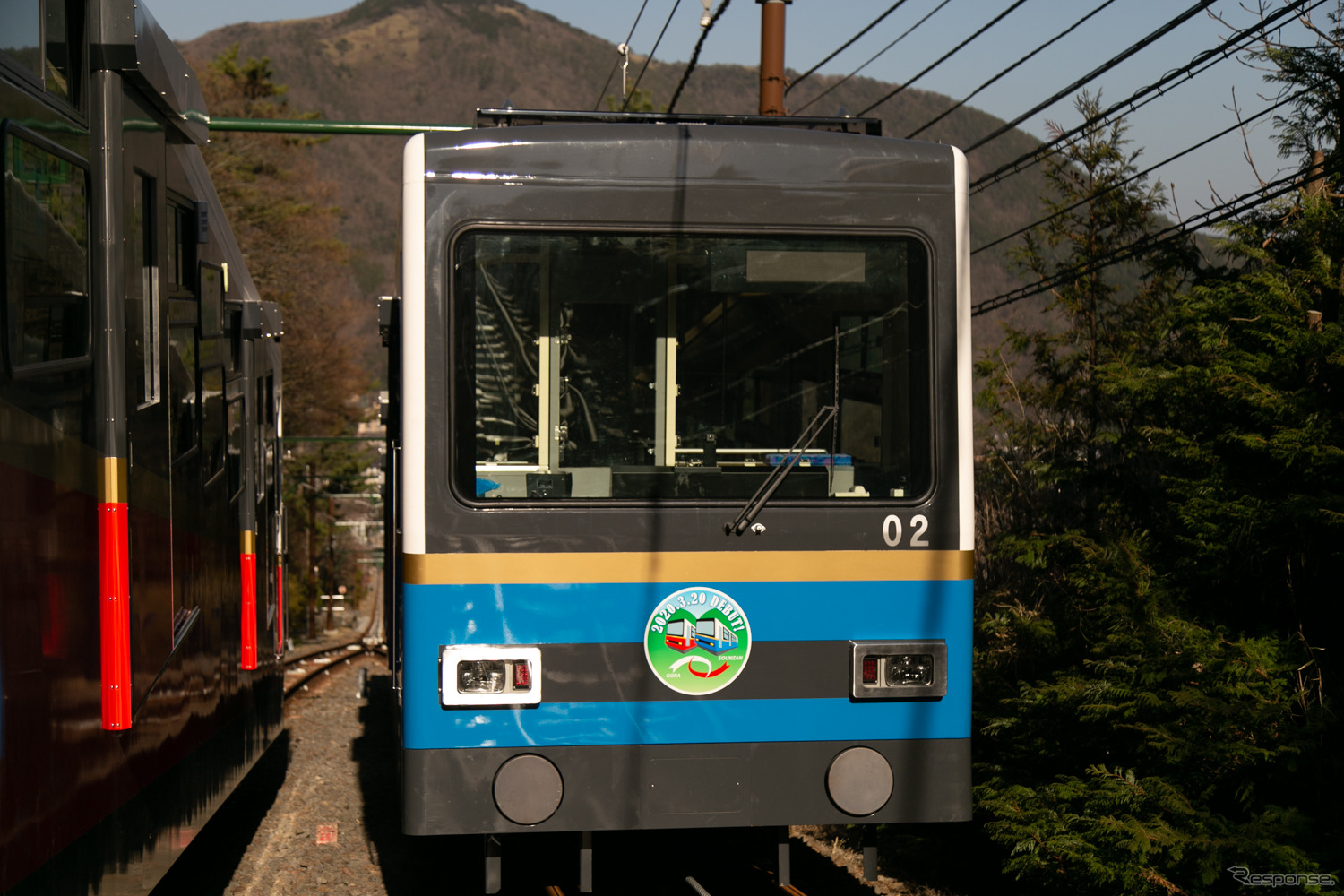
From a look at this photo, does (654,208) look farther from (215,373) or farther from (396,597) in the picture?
Result: (215,373)

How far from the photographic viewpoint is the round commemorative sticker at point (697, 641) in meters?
4.44

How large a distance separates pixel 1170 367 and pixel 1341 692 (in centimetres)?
266

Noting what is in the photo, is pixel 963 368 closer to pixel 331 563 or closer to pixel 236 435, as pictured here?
pixel 236 435

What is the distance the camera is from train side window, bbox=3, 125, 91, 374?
3080 millimetres

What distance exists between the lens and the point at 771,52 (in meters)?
11.2

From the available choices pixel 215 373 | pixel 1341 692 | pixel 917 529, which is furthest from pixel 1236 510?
pixel 215 373

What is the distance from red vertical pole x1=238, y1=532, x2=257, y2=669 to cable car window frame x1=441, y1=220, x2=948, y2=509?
3183 millimetres

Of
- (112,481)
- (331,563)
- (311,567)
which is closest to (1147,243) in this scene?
(112,481)

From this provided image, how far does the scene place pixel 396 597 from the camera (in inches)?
208

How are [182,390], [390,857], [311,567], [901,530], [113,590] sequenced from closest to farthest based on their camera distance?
[113,590], [901,530], [182,390], [390,857], [311,567]

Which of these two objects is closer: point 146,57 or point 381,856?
point 146,57

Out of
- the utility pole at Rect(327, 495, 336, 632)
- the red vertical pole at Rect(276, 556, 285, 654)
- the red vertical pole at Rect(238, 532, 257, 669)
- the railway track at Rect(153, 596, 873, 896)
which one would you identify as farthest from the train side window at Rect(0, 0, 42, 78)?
the utility pole at Rect(327, 495, 336, 632)

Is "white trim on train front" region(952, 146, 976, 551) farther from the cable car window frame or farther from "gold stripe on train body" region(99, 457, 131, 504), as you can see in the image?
"gold stripe on train body" region(99, 457, 131, 504)

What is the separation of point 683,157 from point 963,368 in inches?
53.1
